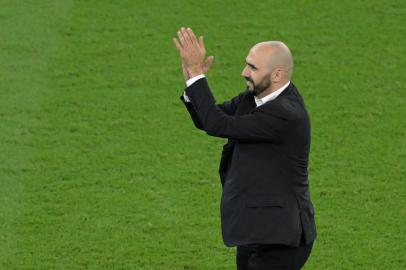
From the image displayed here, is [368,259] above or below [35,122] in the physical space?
above

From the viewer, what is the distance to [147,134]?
9805 mm

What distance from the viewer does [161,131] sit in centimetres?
985

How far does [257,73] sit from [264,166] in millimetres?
510

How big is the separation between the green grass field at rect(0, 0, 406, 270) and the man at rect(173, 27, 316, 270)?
1.89m

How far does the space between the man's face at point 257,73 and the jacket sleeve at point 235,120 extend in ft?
0.43

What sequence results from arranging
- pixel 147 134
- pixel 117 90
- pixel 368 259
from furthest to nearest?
1. pixel 117 90
2. pixel 147 134
3. pixel 368 259

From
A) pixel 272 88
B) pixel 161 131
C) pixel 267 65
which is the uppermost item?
pixel 267 65

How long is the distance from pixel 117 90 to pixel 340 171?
252 centimetres

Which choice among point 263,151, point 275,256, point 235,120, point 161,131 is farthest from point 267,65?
point 161,131

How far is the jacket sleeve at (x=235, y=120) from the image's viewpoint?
5.74 metres

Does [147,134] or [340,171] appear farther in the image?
[147,134]

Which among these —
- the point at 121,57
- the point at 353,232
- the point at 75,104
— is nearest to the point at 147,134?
the point at 75,104

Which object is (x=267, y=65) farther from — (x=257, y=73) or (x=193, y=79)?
(x=193, y=79)

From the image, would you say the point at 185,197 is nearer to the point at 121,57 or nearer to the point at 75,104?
the point at 75,104
